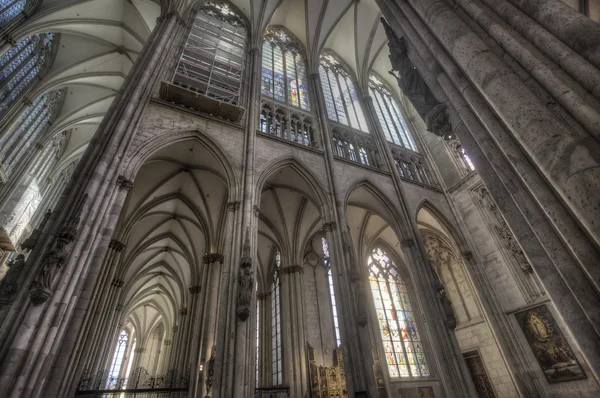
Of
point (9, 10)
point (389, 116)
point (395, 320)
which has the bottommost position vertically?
point (395, 320)

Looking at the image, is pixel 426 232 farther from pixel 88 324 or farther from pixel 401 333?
pixel 88 324

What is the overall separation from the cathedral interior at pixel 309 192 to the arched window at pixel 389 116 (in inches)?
7.2

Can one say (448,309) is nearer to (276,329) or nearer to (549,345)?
(549,345)

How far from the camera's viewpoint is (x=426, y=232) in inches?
564

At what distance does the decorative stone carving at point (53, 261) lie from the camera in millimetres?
4293

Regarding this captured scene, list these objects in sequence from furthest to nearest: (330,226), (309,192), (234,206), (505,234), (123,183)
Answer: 1. (505,234)
2. (309,192)
3. (330,226)
4. (234,206)
5. (123,183)

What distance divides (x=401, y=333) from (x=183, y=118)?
1217 cm

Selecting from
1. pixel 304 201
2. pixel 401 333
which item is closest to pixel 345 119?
pixel 304 201

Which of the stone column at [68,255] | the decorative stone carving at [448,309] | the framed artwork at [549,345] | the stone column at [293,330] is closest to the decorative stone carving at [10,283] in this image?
the stone column at [68,255]

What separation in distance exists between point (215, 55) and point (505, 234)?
12.5 meters

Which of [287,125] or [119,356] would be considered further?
[119,356]

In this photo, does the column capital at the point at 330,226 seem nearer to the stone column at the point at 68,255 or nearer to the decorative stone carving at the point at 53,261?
the stone column at the point at 68,255

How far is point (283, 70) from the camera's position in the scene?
13805 mm

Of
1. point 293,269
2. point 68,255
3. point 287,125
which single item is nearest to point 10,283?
point 68,255
